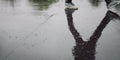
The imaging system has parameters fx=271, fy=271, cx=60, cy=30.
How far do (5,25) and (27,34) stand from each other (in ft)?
5.79

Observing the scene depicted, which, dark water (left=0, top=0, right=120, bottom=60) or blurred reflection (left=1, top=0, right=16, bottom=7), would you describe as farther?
blurred reflection (left=1, top=0, right=16, bottom=7)

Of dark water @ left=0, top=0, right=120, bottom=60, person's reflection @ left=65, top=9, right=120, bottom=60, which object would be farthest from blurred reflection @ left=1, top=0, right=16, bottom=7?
person's reflection @ left=65, top=9, right=120, bottom=60

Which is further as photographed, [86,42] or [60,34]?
[60,34]

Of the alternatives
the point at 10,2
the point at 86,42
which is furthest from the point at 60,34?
the point at 10,2

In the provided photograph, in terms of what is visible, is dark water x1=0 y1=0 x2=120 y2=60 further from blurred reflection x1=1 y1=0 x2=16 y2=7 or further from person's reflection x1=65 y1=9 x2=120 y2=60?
blurred reflection x1=1 y1=0 x2=16 y2=7

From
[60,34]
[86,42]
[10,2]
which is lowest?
[10,2]

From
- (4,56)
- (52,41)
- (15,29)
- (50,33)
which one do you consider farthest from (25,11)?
(4,56)

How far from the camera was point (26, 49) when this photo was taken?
21.8 ft

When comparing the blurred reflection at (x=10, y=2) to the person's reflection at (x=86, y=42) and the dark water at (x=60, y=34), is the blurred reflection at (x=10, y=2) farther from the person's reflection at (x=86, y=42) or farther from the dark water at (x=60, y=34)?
the person's reflection at (x=86, y=42)

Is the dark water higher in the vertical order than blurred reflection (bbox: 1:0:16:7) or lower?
higher

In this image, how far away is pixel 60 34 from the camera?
27.0 ft

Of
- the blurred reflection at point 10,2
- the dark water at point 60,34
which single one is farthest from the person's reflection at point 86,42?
the blurred reflection at point 10,2

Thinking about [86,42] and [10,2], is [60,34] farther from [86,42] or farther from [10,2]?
[10,2]

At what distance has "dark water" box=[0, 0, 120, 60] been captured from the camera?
20.5ft
